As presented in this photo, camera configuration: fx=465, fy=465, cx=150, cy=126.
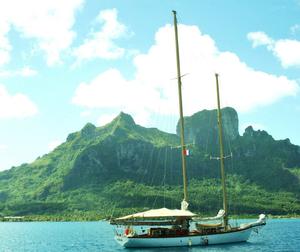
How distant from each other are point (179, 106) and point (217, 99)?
29.8 ft

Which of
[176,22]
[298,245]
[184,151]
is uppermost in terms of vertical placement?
→ [176,22]

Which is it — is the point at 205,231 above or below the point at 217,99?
below

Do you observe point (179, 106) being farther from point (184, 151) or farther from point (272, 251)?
point (272, 251)

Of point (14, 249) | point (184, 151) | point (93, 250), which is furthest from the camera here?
point (14, 249)

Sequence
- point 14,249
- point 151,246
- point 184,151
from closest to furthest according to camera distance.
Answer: point 151,246
point 184,151
point 14,249

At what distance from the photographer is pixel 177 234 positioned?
191 feet

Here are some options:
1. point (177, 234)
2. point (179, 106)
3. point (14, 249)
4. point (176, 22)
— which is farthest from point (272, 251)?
point (14, 249)

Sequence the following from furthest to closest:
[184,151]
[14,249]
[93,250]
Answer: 1. [14,249]
2. [93,250]
3. [184,151]

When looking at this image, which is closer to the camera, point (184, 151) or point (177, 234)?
point (177, 234)

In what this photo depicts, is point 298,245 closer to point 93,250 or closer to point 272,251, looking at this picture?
point 272,251

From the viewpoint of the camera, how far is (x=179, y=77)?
6500cm

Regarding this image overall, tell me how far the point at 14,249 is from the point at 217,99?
41.4 meters

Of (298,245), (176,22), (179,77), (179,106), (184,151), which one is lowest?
(298,245)

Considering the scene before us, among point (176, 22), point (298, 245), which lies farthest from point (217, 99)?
point (298, 245)
